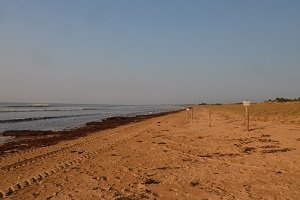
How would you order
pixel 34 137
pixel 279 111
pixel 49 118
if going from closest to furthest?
pixel 34 137 → pixel 279 111 → pixel 49 118

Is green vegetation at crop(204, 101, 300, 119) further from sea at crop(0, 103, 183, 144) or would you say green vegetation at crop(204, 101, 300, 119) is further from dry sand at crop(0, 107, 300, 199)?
sea at crop(0, 103, 183, 144)

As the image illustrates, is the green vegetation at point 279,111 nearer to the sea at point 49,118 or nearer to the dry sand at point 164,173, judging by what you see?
the dry sand at point 164,173

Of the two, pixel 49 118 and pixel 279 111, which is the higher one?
pixel 279 111

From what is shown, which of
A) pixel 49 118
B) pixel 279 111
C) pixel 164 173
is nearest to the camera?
pixel 164 173

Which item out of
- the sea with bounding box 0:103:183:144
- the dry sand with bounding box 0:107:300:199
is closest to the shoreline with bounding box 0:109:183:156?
the sea with bounding box 0:103:183:144

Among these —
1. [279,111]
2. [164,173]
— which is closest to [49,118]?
[279,111]

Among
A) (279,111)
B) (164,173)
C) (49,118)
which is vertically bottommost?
(49,118)

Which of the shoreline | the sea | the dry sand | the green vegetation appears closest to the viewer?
the dry sand

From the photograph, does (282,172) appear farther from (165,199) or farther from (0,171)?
(0,171)

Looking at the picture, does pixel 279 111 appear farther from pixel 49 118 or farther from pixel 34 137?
pixel 49 118

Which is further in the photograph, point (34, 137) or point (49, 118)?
point (49, 118)

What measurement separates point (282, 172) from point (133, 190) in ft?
13.3

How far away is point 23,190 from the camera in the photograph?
7.82 meters

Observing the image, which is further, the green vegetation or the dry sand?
the green vegetation
